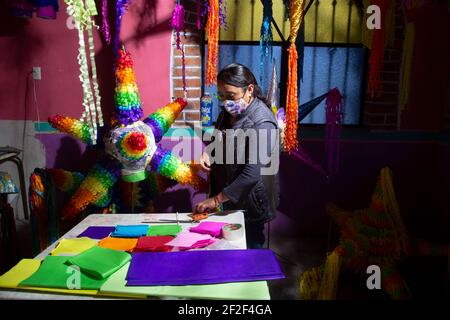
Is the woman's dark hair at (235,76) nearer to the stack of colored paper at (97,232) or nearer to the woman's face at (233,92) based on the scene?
the woman's face at (233,92)

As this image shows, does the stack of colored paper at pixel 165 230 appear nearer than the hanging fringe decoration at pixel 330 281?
Yes

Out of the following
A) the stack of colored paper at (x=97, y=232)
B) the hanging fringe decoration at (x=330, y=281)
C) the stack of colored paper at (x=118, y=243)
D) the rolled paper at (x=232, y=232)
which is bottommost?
the hanging fringe decoration at (x=330, y=281)

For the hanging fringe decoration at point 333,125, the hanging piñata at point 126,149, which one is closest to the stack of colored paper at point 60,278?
the hanging piñata at point 126,149

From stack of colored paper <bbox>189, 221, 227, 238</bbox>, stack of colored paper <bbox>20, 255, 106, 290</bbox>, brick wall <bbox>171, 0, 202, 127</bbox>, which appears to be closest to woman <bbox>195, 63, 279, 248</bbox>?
stack of colored paper <bbox>189, 221, 227, 238</bbox>

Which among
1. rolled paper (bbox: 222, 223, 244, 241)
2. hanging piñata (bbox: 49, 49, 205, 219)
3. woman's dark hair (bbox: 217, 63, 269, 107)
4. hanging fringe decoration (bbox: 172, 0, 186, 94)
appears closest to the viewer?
rolled paper (bbox: 222, 223, 244, 241)

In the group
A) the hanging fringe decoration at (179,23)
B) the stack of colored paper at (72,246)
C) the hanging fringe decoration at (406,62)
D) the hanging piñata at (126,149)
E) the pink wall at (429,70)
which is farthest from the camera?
the pink wall at (429,70)

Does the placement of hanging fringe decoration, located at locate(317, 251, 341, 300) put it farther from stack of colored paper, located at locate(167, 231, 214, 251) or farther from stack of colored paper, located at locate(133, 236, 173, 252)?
stack of colored paper, located at locate(133, 236, 173, 252)

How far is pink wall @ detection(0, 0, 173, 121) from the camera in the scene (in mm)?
2654

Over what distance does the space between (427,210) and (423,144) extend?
1.61ft

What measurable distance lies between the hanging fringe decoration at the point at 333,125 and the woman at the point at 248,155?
3.18 feet

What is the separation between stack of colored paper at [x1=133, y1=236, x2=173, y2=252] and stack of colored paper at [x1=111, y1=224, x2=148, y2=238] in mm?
63

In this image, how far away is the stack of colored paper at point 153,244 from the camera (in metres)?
1.32

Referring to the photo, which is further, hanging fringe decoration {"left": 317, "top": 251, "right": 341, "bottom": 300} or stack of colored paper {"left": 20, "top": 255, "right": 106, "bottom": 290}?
hanging fringe decoration {"left": 317, "top": 251, "right": 341, "bottom": 300}
